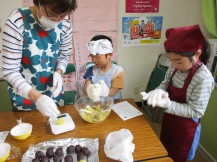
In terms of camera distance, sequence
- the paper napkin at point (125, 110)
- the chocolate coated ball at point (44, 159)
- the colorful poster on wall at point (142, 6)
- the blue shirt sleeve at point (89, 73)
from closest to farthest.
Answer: the chocolate coated ball at point (44, 159), the paper napkin at point (125, 110), the blue shirt sleeve at point (89, 73), the colorful poster on wall at point (142, 6)

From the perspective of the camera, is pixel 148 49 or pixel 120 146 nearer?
pixel 120 146

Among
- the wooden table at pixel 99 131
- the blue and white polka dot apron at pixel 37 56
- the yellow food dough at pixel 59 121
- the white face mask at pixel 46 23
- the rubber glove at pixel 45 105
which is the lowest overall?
the wooden table at pixel 99 131

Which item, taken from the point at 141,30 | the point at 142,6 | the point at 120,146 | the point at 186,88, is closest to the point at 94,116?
the point at 120,146

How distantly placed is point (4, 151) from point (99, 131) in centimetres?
53

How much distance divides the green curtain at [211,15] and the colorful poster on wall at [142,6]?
602 mm

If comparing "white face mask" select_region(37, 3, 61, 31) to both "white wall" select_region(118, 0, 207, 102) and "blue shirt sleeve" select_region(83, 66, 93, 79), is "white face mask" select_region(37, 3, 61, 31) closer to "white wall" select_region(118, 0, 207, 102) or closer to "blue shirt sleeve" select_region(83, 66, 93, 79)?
"blue shirt sleeve" select_region(83, 66, 93, 79)

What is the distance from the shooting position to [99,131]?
1.07 m

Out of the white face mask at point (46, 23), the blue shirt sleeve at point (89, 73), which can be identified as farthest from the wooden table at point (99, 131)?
the white face mask at point (46, 23)

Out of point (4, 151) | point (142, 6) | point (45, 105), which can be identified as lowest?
point (4, 151)

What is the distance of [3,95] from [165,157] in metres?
2.31

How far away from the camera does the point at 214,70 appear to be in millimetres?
1781

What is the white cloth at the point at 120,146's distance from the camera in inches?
32.9

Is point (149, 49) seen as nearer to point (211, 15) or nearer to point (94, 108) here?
point (211, 15)

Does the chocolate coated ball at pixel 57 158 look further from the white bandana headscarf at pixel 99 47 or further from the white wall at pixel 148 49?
the white wall at pixel 148 49
